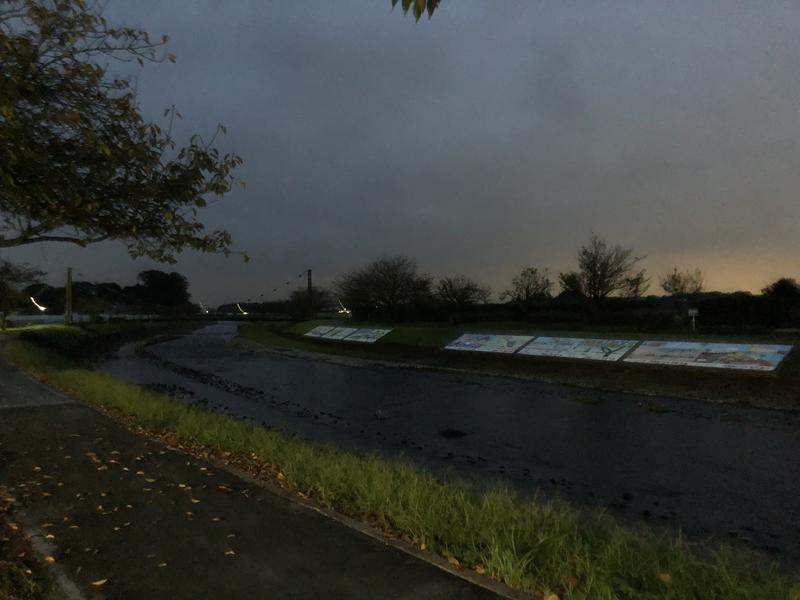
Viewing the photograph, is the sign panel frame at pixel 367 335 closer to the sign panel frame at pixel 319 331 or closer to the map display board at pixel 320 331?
the sign panel frame at pixel 319 331

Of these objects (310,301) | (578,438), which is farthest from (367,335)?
(310,301)

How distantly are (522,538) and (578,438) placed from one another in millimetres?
7801

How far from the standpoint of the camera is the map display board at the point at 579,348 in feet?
66.7

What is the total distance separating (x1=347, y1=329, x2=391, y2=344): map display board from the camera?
33.7m

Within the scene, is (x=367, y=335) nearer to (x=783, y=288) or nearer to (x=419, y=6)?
(x=783, y=288)

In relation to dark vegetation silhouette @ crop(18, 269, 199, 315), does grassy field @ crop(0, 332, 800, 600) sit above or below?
below

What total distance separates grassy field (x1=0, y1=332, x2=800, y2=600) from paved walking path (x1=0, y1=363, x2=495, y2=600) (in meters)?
0.32

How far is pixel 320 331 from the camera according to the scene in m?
42.6

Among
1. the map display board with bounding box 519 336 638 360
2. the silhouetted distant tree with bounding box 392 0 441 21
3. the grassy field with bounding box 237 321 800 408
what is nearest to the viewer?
the silhouetted distant tree with bounding box 392 0 441 21

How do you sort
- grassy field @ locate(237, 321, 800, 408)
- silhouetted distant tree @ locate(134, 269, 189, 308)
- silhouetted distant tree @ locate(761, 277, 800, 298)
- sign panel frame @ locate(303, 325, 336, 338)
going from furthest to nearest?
silhouetted distant tree @ locate(134, 269, 189, 308) → sign panel frame @ locate(303, 325, 336, 338) → silhouetted distant tree @ locate(761, 277, 800, 298) → grassy field @ locate(237, 321, 800, 408)

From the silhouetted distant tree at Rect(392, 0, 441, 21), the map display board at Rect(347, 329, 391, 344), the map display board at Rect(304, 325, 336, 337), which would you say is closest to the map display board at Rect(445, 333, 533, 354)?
the map display board at Rect(347, 329, 391, 344)

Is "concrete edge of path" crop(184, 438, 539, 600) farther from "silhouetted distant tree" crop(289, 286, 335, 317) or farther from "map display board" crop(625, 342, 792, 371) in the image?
"silhouetted distant tree" crop(289, 286, 335, 317)

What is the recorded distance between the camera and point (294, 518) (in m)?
5.76

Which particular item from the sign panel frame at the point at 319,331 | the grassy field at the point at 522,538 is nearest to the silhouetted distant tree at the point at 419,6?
the grassy field at the point at 522,538
